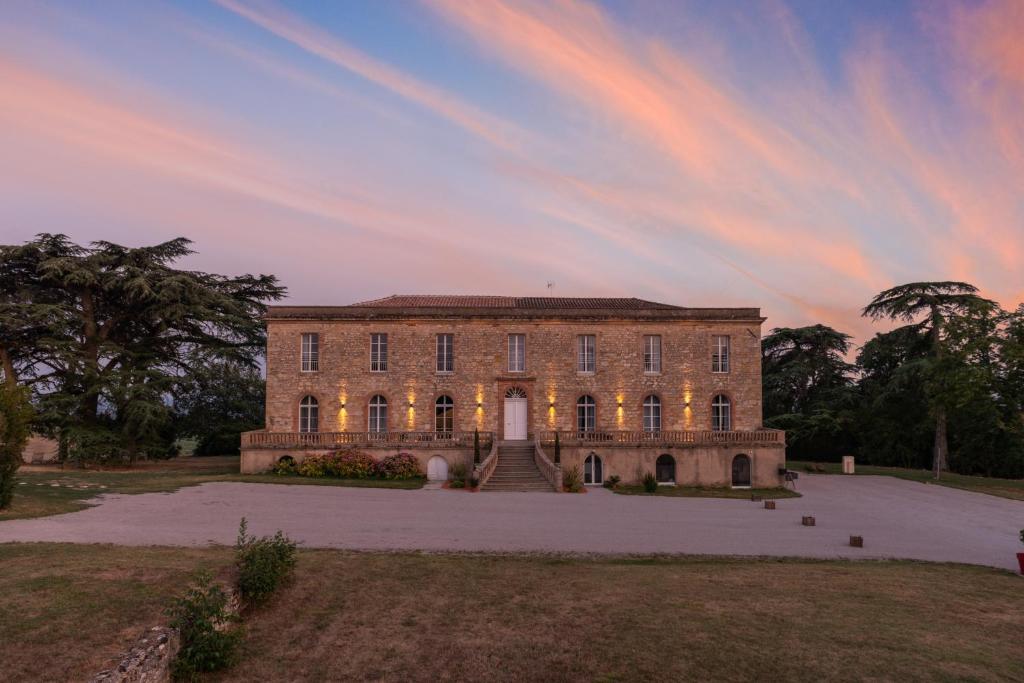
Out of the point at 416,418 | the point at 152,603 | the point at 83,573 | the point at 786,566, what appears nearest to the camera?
the point at 152,603

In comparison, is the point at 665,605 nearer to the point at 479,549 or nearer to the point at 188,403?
the point at 479,549

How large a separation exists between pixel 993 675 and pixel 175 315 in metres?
35.2

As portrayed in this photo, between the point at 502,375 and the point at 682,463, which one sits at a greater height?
the point at 502,375

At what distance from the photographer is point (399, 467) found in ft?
89.5

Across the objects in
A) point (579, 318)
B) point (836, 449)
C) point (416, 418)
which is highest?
point (579, 318)

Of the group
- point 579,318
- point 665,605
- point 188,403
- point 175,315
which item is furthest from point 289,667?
point 188,403

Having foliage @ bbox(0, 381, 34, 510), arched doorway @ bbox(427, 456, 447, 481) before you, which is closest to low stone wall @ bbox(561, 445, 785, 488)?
arched doorway @ bbox(427, 456, 447, 481)

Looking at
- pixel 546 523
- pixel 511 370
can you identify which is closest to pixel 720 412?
pixel 511 370

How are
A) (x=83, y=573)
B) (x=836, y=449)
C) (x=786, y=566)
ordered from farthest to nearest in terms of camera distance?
(x=836, y=449) → (x=786, y=566) → (x=83, y=573)

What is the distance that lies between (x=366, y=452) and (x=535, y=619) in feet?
66.1

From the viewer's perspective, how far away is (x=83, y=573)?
1011 cm

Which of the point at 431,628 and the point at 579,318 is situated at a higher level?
the point at 579,318

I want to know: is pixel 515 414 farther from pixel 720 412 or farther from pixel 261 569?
pixel 261 569

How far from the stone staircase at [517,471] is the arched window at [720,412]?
9.58m
